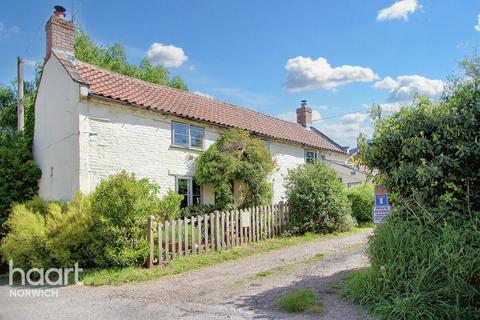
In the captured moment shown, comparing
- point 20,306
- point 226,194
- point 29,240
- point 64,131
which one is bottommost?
point 20,306

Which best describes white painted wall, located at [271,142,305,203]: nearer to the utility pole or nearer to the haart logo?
the haart logo

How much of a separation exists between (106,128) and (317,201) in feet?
27.6

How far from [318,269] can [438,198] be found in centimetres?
373

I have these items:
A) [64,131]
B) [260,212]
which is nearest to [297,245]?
[260,212]

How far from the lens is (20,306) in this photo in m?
7.32

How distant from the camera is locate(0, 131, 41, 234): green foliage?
596 inches

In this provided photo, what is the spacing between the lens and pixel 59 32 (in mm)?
15109

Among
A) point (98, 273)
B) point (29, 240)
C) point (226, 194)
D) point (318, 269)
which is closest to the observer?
point (318, 269)

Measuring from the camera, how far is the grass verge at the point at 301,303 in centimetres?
581

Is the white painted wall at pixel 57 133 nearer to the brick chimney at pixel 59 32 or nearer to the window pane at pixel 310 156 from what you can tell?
the brick chimney at pixel 59 32

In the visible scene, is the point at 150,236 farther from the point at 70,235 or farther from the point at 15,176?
the point at 15,176

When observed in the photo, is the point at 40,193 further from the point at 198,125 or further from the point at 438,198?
the point at 438,198

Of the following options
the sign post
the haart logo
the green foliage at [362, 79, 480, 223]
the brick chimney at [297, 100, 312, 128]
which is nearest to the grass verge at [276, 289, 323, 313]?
the sign post

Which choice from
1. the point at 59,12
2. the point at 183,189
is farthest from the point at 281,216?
the point at 59,12
